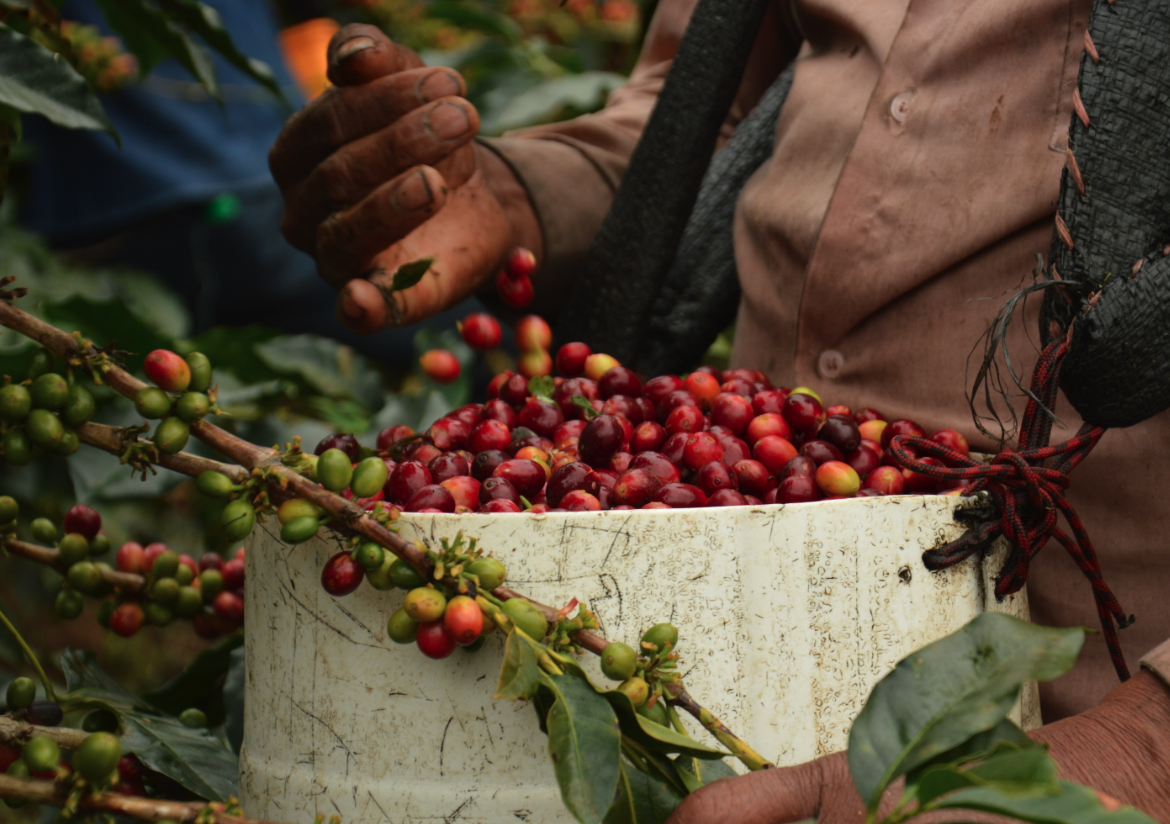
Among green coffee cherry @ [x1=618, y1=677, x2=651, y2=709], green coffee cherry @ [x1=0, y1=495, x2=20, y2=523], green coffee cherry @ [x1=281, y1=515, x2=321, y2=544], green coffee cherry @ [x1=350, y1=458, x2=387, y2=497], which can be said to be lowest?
green coffee cherry @ [x1=0, y1=495, x2=20, y2=523]

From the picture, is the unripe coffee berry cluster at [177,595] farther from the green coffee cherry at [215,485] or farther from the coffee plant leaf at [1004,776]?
the coffee plant leaf at [1004,776]

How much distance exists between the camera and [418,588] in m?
0.75

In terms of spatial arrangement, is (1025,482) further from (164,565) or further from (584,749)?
(164,565)

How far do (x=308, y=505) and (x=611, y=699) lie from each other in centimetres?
29

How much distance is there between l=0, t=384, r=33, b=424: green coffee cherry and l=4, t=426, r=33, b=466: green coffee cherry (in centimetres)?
1

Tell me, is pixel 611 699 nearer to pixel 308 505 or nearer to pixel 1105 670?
pixel 308 505

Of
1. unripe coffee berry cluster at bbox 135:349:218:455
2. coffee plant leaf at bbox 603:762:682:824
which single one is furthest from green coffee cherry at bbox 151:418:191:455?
coffee plant leaf at bbox 603:762:682:824

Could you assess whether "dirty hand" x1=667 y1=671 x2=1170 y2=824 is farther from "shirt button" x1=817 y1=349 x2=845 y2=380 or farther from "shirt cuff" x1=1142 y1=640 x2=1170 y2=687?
"shirt button" x1=817 y1=349 x2=845 y2=380

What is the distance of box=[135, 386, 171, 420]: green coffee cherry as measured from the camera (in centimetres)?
79

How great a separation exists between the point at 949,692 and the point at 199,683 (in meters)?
1.01

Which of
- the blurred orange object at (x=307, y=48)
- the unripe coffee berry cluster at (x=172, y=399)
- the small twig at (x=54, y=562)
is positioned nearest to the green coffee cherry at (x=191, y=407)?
the unripe coffee berry cluster at (x=172, y=399)

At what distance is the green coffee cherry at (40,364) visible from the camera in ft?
2.76

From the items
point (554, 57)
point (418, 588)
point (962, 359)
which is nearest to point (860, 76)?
point (962, 359)

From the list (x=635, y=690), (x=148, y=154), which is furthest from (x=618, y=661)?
(x=148, y=154)
